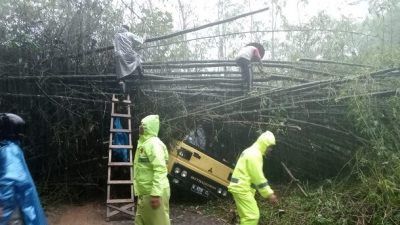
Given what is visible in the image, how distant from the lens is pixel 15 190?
2867 millimetres

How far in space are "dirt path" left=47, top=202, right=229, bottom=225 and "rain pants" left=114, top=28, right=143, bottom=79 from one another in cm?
262

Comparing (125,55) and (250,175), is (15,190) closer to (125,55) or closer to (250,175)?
(250,175)

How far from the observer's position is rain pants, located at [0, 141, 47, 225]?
110 inches

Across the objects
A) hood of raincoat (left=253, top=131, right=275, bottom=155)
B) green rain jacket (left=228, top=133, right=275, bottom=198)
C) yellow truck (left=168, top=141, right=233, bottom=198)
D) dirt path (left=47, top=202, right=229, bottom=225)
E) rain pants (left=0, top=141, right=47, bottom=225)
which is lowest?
dirt path (left=47, top=202, right=229, bottom=225)

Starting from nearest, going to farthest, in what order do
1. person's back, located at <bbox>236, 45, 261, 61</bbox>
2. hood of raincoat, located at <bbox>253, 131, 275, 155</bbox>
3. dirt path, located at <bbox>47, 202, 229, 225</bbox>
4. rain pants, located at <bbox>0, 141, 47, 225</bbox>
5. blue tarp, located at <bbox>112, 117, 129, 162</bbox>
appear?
1. rain pants, located at <bbox>0, 141, 47, 225</bbox>
2. hood of raincoat, located at <bbox>253, 131, 275, 155</bbox>
3. dirt path, located at <bbox>47, 202, 229, 225</bbox>
4. blue tarp, located at <bbox>112, 117, 129, 162</bbox>
5. person's back, located at <bbox>236, 45, 261, 61</bbox>

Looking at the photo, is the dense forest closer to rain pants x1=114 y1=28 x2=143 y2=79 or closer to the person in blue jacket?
rain pants x1=114 y1=28 x2=143 y2=79

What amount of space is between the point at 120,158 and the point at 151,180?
298cm

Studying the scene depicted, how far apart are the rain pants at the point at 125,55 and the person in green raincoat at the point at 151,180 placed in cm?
284

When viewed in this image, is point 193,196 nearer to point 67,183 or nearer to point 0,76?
point 67,183

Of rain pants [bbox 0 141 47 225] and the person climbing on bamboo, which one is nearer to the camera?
rain pants [bbox 0 141 47 225]

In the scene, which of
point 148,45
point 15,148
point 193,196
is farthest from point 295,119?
point 15,148

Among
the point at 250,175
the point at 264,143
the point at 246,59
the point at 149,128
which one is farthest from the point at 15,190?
A: the point at 246,59

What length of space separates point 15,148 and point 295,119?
5.63 meters

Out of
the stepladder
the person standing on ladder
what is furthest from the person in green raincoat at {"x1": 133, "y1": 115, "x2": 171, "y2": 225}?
the person standing on ladder
